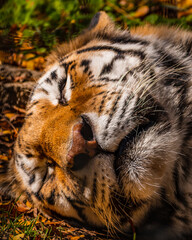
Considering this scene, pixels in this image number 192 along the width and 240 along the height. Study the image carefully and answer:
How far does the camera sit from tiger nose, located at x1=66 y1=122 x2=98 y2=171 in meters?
1.65

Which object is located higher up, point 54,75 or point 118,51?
point 118,51

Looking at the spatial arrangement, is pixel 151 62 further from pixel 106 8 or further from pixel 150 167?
pixel 106 8

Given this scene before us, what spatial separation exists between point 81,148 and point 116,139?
0.22 meters

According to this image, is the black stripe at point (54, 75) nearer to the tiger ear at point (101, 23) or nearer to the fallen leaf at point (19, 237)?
the tiger ear at point (101, 23)

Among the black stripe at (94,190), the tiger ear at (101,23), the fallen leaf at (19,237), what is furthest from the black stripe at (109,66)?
the fallen leaf at (19,237)

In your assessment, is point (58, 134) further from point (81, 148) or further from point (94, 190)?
point (94, 190)

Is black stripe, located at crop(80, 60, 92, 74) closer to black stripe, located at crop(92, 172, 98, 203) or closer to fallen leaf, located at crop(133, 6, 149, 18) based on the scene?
black stripe, located at crop(92, 172, 98, 203)

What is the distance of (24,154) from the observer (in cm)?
229

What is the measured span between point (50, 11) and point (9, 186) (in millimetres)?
3248

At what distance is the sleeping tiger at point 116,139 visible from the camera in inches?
67.6

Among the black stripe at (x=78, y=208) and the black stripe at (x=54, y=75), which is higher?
the black stripe at (x=54, y=75)

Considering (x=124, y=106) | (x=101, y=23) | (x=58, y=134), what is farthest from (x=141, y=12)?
(x=58, y=134)

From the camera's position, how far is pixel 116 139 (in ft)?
5.54

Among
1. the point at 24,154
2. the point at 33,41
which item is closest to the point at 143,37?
the point at 24,154
